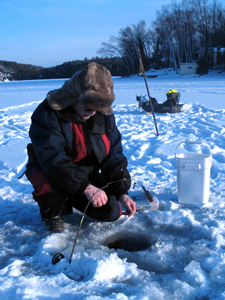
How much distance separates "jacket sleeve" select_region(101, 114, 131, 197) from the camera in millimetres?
2469

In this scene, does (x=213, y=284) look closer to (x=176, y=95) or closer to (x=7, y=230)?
(x=7, y=230)

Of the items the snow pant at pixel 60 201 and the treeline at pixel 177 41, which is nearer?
the snow pant at pixel 60 201

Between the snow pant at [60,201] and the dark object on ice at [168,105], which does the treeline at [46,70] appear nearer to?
the dark object on ice at [168,105]

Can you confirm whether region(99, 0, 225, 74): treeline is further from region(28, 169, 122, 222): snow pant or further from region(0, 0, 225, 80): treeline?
region(28, 169, 122, 222): snow pant

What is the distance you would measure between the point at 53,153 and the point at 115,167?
58cm

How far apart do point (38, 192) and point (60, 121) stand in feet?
1.99

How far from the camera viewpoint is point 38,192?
2.39m

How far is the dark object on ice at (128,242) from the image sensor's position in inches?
91.7

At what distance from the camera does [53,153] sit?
7.14ft

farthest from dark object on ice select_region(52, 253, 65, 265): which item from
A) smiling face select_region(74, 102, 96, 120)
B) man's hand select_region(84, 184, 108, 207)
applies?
smiling face select_region(74, 102, 96, 120)

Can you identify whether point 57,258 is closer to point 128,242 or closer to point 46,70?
point 128,242

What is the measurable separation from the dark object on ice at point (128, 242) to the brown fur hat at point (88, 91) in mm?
1061

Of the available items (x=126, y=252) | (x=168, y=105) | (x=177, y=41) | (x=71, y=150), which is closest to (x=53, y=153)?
(x=71, y=150)

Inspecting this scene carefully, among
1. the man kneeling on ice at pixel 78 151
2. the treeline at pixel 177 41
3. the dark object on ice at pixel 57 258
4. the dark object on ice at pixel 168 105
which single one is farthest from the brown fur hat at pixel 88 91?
the treeline at pixel 177 41
